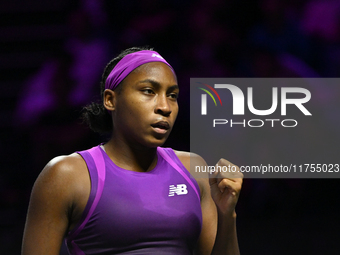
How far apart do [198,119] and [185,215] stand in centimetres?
157

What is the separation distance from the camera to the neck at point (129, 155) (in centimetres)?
134

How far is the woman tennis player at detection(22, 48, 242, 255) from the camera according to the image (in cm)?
118

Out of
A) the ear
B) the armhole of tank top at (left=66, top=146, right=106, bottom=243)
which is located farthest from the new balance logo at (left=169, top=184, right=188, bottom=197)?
the ear

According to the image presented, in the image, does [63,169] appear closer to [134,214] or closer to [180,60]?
[134,214]

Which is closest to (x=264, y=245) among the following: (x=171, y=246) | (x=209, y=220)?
(x=209, y=220)

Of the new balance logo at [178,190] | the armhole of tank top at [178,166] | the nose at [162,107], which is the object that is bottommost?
the new balance logo at [178,190]

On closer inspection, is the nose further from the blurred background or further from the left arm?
the blurred background

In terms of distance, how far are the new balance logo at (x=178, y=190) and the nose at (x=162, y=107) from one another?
0.24 metres

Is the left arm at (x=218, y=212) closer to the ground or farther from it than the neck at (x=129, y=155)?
closer to the ground

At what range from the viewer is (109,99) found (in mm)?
Answer: 1382

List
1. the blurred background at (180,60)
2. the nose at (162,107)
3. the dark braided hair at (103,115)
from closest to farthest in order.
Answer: the nose at (162,107) → the dark braided hair at (103,115) → the blurred background at (180,60)

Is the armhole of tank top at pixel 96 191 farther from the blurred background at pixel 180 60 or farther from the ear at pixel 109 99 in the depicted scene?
the blurred background at pixel 180 60

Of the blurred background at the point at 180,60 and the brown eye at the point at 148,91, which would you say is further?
the blurred background at the point at 180,60

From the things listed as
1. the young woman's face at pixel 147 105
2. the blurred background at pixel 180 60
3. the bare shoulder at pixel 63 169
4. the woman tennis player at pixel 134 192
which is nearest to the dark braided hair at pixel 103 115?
the woman tennis player at pixel 134 192
